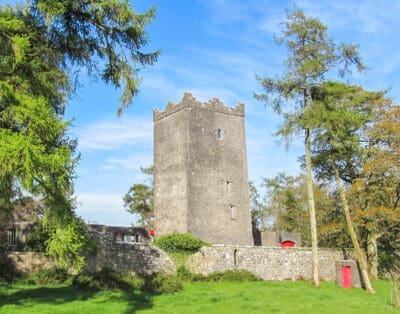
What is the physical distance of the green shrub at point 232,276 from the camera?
80.8 ft

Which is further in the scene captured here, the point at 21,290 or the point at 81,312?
the point at 21,290

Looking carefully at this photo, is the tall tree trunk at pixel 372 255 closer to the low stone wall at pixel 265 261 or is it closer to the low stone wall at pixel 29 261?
the low stone wall at pixel 265 261

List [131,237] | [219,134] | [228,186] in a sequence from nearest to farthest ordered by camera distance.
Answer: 1. [228,186]
2. [219,134]
3. [131,237]

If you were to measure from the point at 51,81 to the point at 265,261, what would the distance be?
1833 cm

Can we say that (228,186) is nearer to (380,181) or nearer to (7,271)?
(380,181)

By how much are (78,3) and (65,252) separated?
6167 mm

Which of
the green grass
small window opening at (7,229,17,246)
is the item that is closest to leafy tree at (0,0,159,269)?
the green grass

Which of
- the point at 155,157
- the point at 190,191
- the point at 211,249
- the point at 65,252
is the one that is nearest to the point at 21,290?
the point at 65,252

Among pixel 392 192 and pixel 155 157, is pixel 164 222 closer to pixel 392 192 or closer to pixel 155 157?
pixel 155 157

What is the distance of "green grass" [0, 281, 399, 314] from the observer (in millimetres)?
14438

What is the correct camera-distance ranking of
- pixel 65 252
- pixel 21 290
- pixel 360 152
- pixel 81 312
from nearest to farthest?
pixel 65 252, pixel 81 312, pixel 21 290, pixel 360 152

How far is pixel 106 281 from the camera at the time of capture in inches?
780

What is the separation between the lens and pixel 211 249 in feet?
84.2

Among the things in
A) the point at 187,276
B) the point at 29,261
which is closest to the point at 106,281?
the point at 29,261
